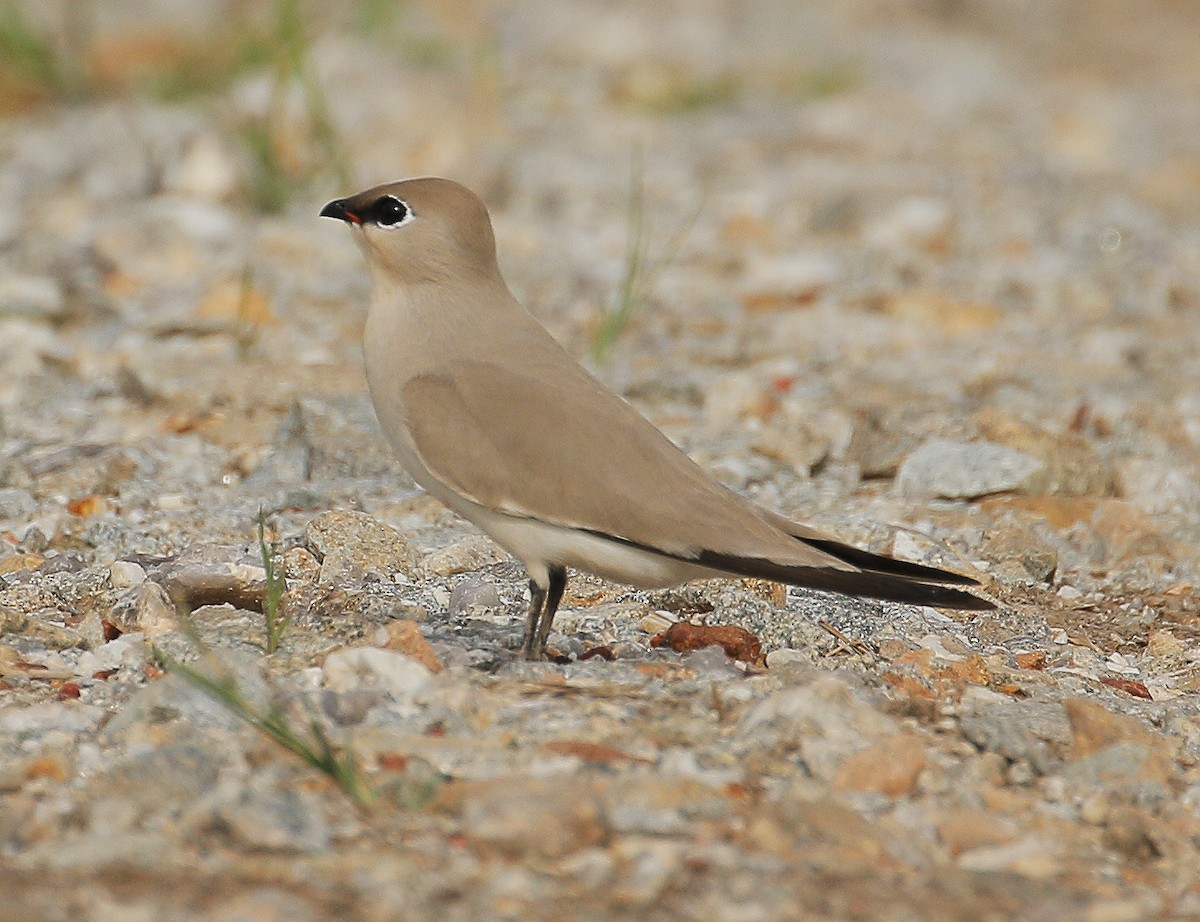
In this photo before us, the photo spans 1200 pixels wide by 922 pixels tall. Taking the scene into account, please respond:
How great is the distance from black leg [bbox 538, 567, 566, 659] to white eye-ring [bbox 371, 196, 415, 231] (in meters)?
1.00

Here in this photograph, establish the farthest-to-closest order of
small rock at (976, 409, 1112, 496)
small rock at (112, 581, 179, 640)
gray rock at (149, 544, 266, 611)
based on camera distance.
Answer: small rock at (976, 409, 1112, 496)
gray rock at (149, 544, 266, 611)
small rock at (112, 581, 179, 640)

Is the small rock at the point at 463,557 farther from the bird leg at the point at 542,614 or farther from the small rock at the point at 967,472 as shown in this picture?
the small rock at the point at 967,472

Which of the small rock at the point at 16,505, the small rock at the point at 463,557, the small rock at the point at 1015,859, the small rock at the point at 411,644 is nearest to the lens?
the small rock at the point at 1015,859

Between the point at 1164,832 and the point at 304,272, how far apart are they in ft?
15.8

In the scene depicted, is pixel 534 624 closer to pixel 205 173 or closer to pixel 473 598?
pixel 473 598

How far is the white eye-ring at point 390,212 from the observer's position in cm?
420

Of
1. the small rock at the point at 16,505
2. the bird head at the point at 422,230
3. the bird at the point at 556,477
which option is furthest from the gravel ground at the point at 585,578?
the bird head at the point at 422,230

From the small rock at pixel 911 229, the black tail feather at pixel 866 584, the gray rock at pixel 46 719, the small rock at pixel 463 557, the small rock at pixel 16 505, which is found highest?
the small rock at pixel 911 229

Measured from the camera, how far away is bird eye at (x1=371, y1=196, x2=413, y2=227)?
13.8ft

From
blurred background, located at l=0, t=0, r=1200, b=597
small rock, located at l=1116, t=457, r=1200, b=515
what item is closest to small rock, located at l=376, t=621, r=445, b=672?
blurred background, located at l=0, t=0, r=1200, b=597

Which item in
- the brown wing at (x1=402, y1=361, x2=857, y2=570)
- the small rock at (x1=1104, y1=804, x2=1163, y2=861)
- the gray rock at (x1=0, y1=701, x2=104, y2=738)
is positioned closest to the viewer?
the small rock at (x1=1104, y1=804, x2=1163, y2=861)

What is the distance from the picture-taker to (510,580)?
4.43m

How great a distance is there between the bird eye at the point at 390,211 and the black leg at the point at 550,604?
1002mm

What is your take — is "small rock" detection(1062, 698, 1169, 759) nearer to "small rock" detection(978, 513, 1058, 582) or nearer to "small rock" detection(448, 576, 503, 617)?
"small rock" detection(978, 513, 1058, 582)
